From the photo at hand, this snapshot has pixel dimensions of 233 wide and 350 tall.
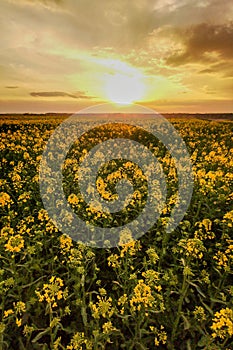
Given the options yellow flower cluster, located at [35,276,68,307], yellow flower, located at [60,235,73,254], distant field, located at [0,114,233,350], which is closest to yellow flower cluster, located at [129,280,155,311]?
distant field, located at [0,114,233,350]

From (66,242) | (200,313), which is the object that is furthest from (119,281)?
(200,313)

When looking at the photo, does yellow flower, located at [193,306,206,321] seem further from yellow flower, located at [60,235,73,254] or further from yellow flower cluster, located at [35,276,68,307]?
yellow flower, located at [60,235,73,254]

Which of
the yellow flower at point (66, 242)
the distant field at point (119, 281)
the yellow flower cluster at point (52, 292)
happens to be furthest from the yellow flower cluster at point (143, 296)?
the yellow flower at point (66, 242)

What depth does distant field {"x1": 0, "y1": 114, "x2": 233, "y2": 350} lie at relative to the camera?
335cm

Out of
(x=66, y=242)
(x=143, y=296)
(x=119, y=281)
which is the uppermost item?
(x=66, y=242)

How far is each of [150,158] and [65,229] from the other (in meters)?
6.49

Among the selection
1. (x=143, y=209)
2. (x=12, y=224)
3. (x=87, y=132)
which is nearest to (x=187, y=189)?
(x=143, y=209)

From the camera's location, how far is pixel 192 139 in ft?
54.9

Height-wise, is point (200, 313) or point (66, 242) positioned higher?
point (66, 242)

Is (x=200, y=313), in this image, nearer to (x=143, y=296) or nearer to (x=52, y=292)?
(x=143, y=296)

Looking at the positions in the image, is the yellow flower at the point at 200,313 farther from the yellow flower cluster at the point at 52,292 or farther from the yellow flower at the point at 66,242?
the yellow flower at the point at 66,242

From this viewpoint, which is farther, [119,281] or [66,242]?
[119,281]

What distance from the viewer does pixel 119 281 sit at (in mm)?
4512

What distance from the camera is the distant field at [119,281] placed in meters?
3.35
